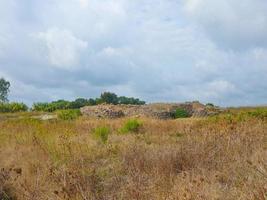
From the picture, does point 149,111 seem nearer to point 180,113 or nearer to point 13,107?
point 180,113

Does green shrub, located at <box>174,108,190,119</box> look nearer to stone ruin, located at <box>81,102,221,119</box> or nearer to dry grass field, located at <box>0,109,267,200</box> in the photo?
stone ruin, located at <box>81,102,221,119</box>

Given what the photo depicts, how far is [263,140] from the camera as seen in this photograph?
11.2 meters

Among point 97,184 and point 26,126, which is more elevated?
point 26,126

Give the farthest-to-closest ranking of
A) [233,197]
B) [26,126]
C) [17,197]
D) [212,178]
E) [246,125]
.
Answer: [26,126]
[246,125]
[17,197]
[212,178]
[233,197]

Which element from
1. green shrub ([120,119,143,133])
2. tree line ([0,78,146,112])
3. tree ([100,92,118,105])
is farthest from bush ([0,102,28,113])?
green shrub ([120,119,143,133])

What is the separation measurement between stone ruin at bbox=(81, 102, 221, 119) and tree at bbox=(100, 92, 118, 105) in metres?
13.2

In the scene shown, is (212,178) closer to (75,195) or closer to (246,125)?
(75,195)

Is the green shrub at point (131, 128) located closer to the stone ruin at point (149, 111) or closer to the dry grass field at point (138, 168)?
the dry grass field at point (138, 168)

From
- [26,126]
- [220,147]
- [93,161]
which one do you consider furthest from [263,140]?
[26,126]

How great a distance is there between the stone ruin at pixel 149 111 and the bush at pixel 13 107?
351 inches

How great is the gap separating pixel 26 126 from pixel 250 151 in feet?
34.6

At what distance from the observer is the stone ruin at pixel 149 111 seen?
30.0 metres

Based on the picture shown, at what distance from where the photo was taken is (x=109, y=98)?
4691 cm

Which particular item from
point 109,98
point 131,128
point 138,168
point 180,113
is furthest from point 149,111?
point 138,168
